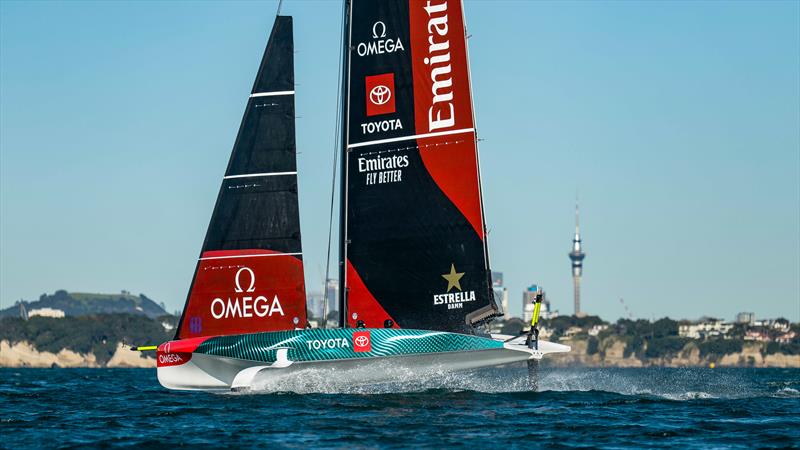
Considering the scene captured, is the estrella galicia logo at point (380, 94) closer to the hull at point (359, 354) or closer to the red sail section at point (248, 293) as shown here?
the red sail section at point (248, 293)

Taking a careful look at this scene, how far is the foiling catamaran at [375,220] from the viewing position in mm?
35781

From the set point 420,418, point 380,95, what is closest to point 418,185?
point 380,95

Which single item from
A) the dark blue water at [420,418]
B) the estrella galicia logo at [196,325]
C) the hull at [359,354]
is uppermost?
the estrella galicia logo at [196,325]

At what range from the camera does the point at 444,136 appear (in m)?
35.9

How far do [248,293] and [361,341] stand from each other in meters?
4.07

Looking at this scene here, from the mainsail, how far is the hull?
157 centimetres

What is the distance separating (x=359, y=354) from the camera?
34.2 m

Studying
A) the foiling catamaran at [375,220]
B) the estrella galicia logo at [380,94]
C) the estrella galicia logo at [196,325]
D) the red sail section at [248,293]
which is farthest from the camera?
the estrella galicia logo at [196,325]

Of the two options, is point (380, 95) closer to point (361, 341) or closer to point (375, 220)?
point (375, 220)

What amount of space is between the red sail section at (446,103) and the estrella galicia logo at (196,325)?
774 centimetres

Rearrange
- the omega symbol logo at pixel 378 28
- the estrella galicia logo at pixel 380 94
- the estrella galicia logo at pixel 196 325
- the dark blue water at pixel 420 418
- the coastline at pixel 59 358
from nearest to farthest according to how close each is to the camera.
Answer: the dark blue water at pixel 420 418
the estrella galicia logo at pixel 380 94
the omega symbol logo at pixel 378 28
the estrella galicia logo at pixel 196 325
the coastline at pixel 59 358

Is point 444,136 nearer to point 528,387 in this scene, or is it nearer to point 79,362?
point 528,387

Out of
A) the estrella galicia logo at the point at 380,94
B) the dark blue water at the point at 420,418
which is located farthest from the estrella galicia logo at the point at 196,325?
the estrella galicia logo at the point at 380,94

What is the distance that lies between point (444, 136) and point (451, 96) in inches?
43.9
